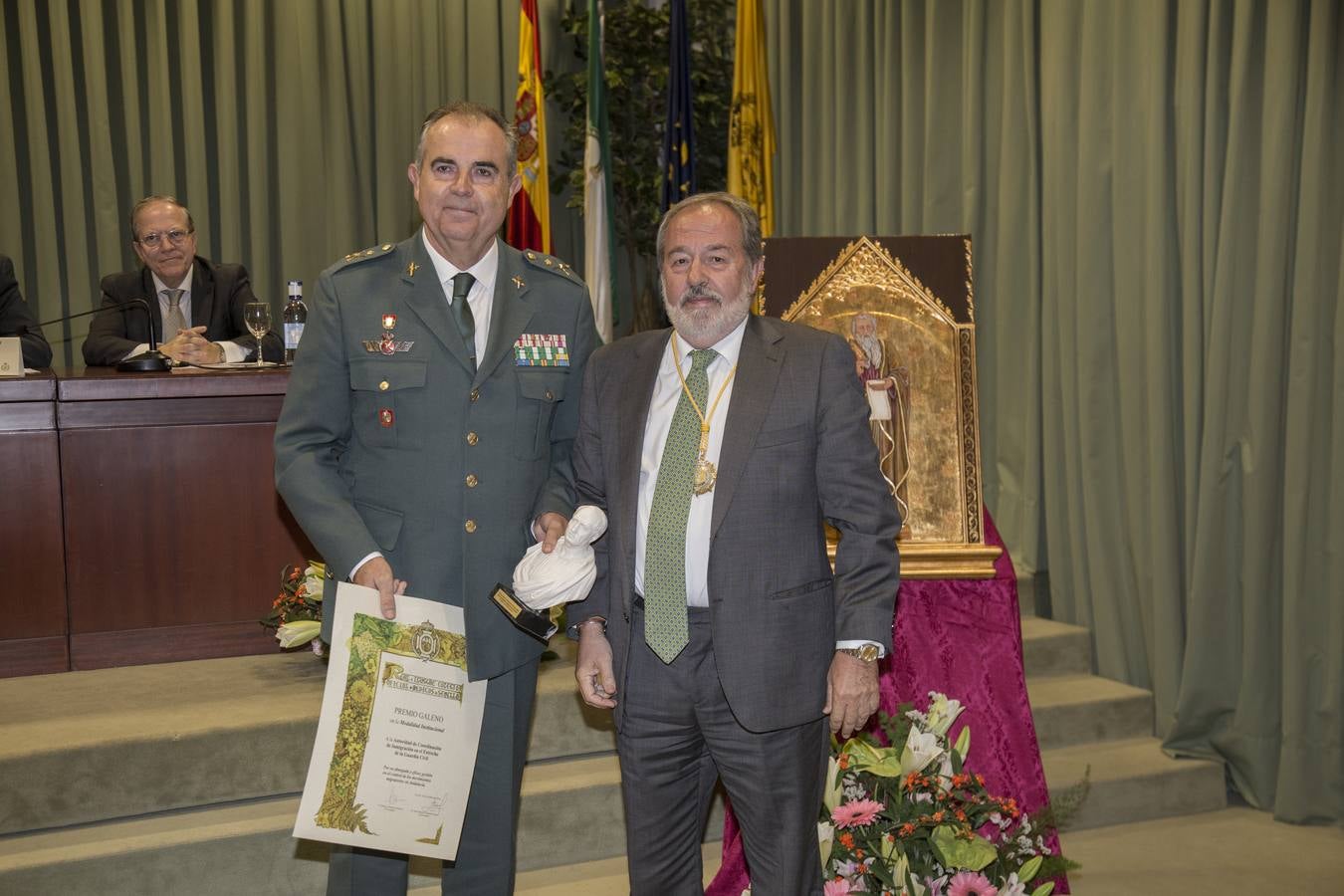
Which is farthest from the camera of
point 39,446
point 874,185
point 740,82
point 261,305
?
point 740,82

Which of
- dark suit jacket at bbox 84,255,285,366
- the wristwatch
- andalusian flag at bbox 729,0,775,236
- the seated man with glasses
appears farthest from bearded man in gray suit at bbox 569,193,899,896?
andalusian flag at bbox 729,0,775,236

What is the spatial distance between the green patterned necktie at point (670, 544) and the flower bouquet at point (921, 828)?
62cm

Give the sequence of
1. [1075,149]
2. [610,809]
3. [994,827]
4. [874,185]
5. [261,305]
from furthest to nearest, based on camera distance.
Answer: [874,185], [1075,149], [261,305], [610,809], [994,827]

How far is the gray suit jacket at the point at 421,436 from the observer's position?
2.00 m

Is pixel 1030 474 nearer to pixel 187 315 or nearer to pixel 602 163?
pixel 602 163

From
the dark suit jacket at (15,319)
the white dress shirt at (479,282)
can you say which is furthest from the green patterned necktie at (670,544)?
the dark suit jacket at (15,319)

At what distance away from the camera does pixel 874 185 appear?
17.6ft

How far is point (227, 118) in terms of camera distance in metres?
5.82

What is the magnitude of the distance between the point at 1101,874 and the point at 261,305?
3145 millimetres

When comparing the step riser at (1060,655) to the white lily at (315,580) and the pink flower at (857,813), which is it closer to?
the pink flower at (857,813)

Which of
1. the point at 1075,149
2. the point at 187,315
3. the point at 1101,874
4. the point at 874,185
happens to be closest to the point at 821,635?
the point at 1101,874

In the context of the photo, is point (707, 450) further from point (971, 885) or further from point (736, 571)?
point (971, 885)

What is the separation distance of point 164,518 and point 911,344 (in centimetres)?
234

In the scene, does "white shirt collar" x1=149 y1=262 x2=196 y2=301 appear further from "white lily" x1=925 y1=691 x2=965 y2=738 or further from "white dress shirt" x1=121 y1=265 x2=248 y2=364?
"white lily" x1=925 y1=691 x2=965 y2=738
